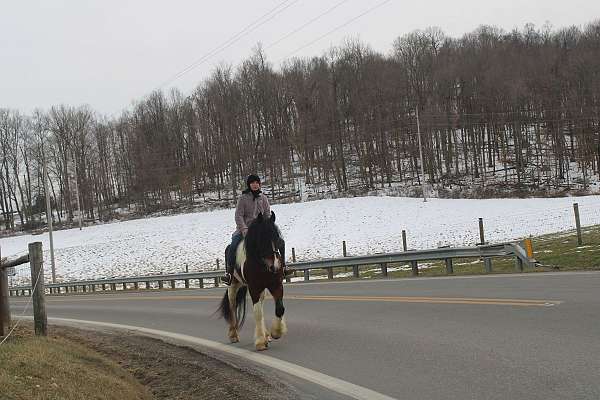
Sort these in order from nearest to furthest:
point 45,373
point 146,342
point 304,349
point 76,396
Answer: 1. point 76,396
2. point 45,373
3. point 304,349
4. point 146,342

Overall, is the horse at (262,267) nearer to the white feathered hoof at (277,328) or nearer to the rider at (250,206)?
the white feathered hoof at (277,328)

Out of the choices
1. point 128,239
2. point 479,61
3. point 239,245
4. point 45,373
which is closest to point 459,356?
point 239,245

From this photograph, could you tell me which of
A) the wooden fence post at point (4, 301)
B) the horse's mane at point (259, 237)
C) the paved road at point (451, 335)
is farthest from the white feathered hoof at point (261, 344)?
the wooden fence post at point (4, 301)

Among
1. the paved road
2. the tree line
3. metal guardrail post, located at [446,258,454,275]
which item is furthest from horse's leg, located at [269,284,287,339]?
the tree line

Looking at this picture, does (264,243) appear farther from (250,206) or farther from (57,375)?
(57,375)

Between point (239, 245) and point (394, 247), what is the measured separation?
2360 centimetres

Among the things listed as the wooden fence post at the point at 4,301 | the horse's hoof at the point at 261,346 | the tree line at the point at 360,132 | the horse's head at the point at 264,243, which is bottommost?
the horse's hoof at the point at 261,346

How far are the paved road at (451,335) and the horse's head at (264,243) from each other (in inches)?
49.9

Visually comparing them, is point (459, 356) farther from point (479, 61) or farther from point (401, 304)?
point (479, 61)

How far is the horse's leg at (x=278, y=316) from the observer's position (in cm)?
766

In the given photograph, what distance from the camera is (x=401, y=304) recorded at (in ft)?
33.4

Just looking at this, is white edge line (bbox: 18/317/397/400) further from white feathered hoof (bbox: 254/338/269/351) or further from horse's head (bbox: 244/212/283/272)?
horse's head (bbox: 244/212/283/272)

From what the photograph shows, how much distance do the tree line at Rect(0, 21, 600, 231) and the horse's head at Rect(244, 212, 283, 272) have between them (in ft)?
177

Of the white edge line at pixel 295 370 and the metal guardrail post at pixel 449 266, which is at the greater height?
the white edge line at pixel 295 370
